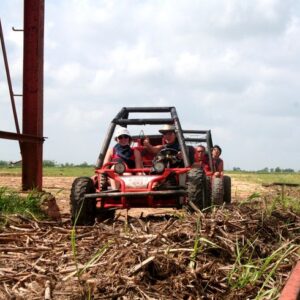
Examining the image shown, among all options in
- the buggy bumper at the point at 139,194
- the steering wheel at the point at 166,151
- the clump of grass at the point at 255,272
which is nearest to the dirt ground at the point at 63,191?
the buggy bumper at the point at 139,194

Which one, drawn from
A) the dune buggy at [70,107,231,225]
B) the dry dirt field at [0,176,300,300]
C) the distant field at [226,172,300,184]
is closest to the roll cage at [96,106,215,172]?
the dune buggy at [70,107,231,225]

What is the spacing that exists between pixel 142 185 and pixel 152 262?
374 cm

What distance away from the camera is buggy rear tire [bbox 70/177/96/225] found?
7.55m

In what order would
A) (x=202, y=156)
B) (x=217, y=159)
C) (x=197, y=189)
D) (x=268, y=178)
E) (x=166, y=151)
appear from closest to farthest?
1. (x=197, y=189)
2. (x=166, y=151)
3. (x=202, y=156)
4. (x=217, y=159)
5. (x=268, y=178)

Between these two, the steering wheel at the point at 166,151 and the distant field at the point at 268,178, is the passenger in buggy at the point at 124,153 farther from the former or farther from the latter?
the distant field at the point at 268,178

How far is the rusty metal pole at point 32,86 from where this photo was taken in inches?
373

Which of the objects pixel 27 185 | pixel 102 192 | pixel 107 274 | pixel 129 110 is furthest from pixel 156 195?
pixel 107 274

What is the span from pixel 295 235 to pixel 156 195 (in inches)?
81.7

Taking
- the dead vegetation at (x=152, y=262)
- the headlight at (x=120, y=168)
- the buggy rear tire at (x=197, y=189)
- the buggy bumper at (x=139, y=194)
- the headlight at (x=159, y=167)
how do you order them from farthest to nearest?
the headlight at (x=120, y=168)
the headlight at (x=159, y=167)
the buggy bumper at (x=139, y=194)
the buggy rear tire at (x=197, y=189)
the dead vegetation at (x=152, y=262)

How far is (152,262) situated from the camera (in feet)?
13.1

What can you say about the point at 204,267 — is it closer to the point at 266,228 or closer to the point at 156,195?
the point at 266,228

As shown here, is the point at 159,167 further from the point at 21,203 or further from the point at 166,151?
the point at 21,203

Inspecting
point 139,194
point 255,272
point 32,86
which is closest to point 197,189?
point 139,194

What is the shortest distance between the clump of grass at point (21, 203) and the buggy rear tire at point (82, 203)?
402 millimetres
